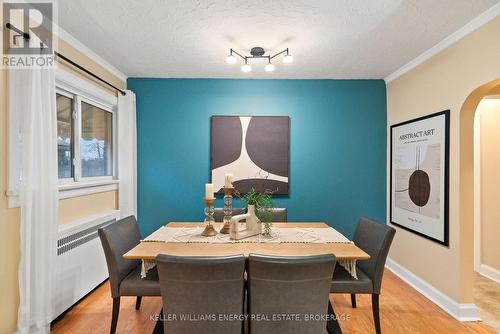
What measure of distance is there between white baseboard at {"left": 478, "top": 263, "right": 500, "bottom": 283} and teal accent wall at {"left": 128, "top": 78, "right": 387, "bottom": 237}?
1.24 metres

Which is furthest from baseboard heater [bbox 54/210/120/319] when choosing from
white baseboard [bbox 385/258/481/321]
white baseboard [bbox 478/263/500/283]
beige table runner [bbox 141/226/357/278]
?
white baseboard [bbox 478/263/500/283]

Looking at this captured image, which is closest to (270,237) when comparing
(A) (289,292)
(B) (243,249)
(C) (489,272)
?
(B) (243,249)

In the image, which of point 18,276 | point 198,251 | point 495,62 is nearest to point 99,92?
point 18,276

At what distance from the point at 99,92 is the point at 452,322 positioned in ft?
13.2

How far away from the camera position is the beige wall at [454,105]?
2.12 metres

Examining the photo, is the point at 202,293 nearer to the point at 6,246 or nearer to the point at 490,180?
the point at 6,246

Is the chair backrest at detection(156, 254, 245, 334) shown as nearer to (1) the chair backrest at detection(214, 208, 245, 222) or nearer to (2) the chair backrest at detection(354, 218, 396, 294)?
(2) the chair backrest at detection(354, 218, 396, 294)

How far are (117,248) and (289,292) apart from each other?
4.33 ft

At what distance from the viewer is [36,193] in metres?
1.90

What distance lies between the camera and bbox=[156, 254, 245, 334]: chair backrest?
1361 millimetres

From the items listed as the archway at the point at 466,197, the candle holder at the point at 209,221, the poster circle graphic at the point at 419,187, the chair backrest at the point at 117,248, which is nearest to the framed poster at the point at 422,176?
the poster circle graphic at the point at 419,187

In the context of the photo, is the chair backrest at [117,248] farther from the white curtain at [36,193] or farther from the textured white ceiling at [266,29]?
the textured white ceiling at [266,29]

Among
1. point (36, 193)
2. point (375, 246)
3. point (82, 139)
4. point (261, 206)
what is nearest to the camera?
point (36, 193)

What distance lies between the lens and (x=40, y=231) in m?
1.92
